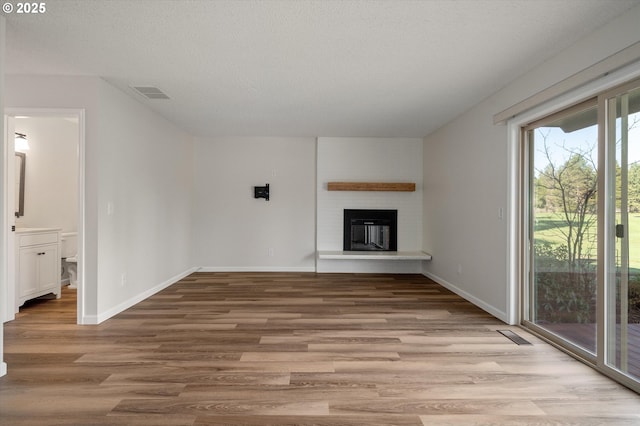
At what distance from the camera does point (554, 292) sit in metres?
2.98

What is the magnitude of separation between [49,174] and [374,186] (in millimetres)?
4838

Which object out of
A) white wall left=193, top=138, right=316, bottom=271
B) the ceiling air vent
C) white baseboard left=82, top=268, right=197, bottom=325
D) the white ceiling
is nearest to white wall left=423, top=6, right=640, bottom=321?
the white ceiling

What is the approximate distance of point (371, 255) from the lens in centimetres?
559

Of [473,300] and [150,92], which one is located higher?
[150,92]

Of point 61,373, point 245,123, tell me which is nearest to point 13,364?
point 61,373

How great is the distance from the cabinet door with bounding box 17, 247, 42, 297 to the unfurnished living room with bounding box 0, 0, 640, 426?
0.03m

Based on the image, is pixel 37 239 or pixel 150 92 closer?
pixel 150 92

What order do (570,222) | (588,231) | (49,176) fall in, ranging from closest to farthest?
1. (588,231)
2. (570,222)
3. (49,176)

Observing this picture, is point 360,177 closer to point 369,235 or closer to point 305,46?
point 369,235

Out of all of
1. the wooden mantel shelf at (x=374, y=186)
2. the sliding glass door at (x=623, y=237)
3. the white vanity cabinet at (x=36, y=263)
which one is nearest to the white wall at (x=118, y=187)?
the white vanity cabinet at (x=36, y=263)

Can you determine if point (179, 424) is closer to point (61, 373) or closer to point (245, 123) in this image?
point (61, 373)

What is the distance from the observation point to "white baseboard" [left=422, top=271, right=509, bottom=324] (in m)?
3.47

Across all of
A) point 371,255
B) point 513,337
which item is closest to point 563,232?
point 513,337

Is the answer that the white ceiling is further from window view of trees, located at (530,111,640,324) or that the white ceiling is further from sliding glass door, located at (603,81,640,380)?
window view of trees, located at (530,111,640,324)
